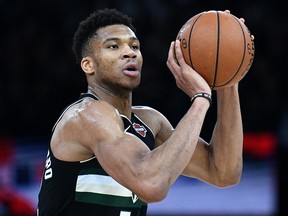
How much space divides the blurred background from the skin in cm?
392

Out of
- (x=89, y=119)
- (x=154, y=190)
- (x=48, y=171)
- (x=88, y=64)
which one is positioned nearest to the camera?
(x=154, y=190)

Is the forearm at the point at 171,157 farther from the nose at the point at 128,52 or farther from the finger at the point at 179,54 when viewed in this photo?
the nose at the point at 128,52

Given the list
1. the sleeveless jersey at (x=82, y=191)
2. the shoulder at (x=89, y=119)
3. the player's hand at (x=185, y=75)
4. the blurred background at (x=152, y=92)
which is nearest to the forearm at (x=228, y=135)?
the player's hand at (x=185, y=75)

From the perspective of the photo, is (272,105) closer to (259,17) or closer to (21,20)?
(259,17)

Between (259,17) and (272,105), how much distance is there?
1971mm

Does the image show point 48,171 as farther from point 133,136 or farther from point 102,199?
point 133,136

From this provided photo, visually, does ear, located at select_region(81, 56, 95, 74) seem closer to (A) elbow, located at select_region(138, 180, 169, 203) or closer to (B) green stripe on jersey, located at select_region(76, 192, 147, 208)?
(B) green stripe on jersey, located at select_region(76, 192, 147, 208)

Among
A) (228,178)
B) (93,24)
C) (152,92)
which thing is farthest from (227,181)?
(152,92)

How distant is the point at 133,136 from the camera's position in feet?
13.7

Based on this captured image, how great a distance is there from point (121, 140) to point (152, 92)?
6.18m

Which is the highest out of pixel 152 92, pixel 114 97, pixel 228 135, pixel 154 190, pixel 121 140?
pixel 114 97

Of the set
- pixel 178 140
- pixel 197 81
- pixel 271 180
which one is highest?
pixel 197 81

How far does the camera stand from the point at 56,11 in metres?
11.9

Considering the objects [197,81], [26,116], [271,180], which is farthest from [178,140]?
[26,116]
